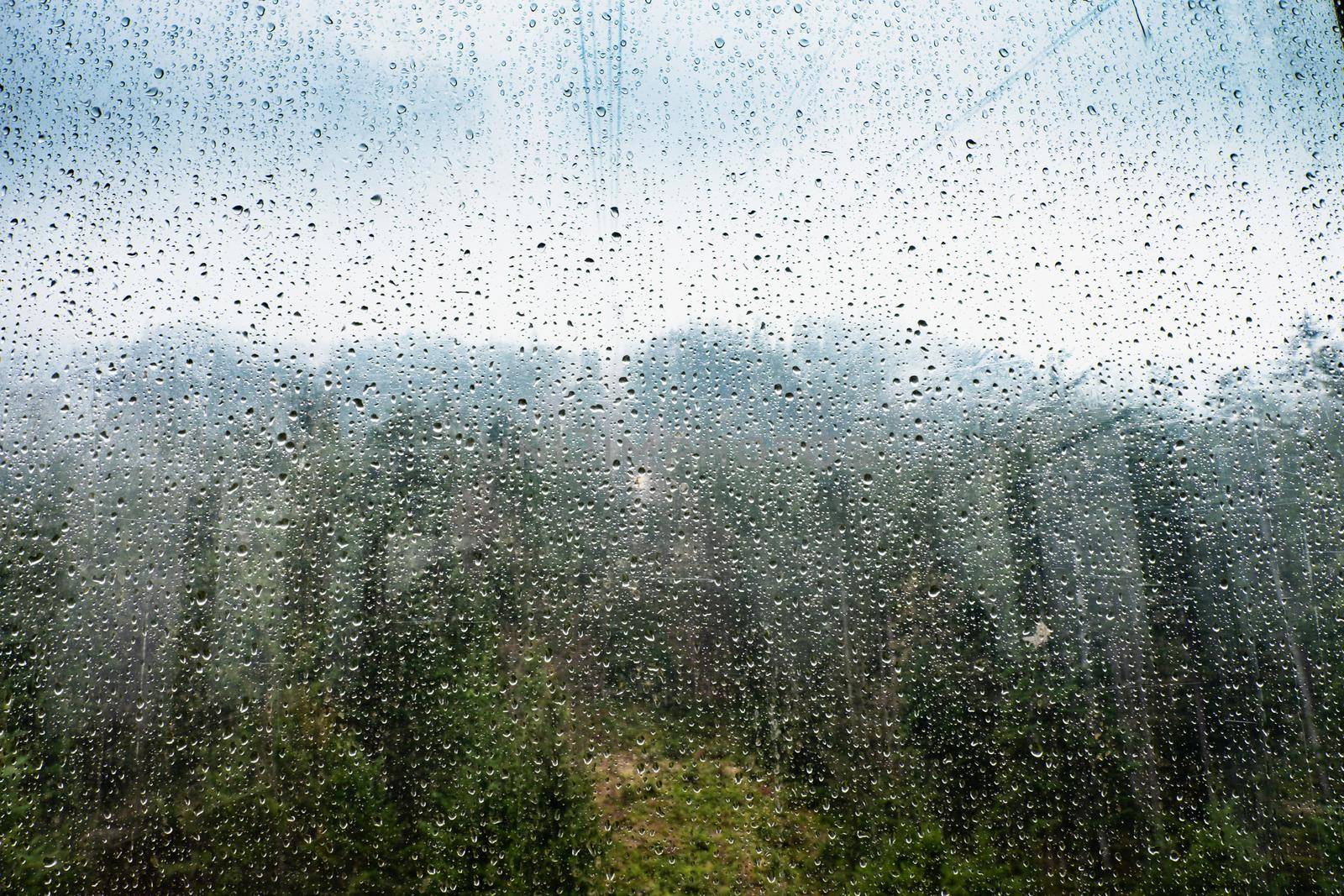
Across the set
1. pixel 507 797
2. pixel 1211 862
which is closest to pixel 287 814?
pixel 507 797

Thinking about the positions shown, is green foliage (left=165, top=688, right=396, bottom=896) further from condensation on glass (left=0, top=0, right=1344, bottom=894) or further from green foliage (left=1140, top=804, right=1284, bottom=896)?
green foliage (left=1140, top=804, right=1284, bottom=896)

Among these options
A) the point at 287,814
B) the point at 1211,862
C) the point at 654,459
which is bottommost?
the point at 1211,862

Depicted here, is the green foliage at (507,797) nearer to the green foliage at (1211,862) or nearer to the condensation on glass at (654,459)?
the condensation on glass at (654,459)

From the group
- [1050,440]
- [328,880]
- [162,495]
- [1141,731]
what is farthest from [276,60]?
[1141,731]

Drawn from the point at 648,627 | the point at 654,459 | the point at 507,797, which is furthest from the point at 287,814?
the point at 654,459

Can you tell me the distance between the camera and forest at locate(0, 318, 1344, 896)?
88cm

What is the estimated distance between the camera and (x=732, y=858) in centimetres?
91

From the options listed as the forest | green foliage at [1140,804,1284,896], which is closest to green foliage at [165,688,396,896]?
the forest

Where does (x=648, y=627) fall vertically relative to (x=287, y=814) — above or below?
above

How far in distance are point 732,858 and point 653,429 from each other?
1.81 ft

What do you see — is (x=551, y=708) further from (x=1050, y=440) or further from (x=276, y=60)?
(x=276, y=60)

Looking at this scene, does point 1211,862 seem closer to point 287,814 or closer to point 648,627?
point 648,627

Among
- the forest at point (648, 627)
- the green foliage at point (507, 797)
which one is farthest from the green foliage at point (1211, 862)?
the green foliage at point (507, 797)

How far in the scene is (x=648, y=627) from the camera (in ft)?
3.06
